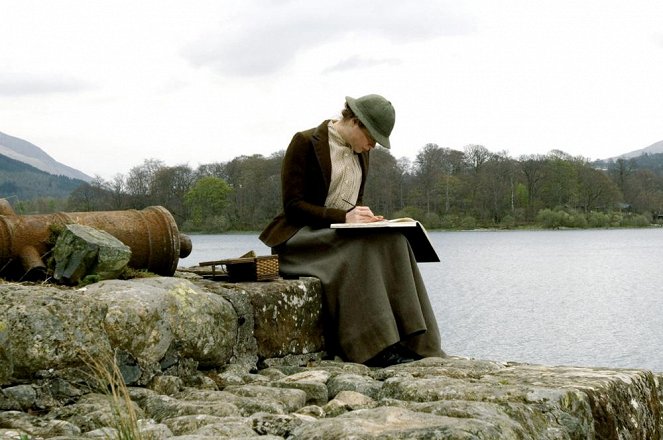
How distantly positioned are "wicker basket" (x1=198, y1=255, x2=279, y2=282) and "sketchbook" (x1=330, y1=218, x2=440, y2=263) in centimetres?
49

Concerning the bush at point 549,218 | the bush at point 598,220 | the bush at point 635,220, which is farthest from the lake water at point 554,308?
the bush at point 635,220

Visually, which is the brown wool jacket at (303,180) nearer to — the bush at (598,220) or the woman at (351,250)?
the woman at (351,250)

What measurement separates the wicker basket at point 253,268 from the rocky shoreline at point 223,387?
0.59 m

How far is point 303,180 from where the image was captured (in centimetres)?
600

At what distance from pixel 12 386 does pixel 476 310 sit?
3267 cm

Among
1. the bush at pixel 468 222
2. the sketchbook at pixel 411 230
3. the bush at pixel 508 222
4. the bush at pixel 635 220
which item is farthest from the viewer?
the bush at pixel 635 220

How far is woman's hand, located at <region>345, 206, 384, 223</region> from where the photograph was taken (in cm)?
572

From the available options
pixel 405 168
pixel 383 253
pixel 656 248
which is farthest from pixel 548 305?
pixel 405 168

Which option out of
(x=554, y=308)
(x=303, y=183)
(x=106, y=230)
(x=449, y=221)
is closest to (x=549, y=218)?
A: (x=449, y=221)

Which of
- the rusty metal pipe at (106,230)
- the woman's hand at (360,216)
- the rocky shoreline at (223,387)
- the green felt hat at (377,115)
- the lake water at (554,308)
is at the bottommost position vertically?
the lake water at (554,308)

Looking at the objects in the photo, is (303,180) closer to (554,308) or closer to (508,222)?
(554,308)

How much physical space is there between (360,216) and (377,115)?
0.69 meters

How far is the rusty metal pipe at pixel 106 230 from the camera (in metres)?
4.75

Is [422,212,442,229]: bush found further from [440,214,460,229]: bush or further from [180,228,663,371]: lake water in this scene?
[180,228,663,371]: lake water
